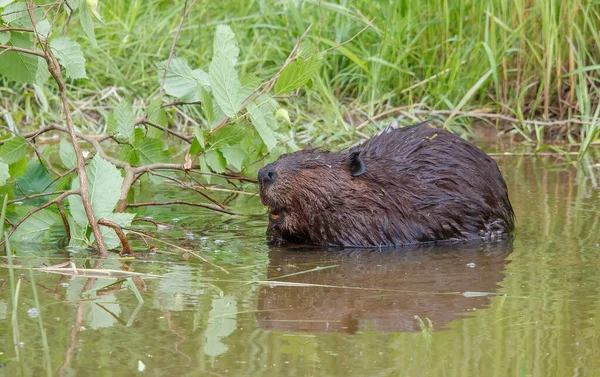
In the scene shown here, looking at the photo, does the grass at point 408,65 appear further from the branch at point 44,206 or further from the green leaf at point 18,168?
the branch at point 44,206

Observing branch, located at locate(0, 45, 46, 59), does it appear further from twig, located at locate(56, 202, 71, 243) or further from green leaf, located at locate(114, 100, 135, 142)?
twig, located at locate(56, 202, 71, 243)

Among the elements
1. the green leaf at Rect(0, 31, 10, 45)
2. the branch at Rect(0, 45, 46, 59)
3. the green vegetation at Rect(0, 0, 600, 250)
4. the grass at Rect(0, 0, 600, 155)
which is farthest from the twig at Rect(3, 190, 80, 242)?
the grass at Rect(0, 0, 600, 155)

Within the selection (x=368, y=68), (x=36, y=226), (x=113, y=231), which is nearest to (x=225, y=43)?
(x=113, y=231)

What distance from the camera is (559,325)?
2.93m

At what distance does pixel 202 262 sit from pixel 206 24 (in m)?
3.99

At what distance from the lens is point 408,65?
23.4 ft

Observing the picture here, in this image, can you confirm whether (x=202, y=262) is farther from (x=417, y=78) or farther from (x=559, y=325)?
(x=417, y=78)

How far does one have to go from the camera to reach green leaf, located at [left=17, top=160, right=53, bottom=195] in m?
4.31

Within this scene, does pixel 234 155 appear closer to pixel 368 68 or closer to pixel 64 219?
pixel 64 219

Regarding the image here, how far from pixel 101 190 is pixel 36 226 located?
13.9 inches

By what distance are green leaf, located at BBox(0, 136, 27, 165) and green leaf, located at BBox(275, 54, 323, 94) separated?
1016 millimetres

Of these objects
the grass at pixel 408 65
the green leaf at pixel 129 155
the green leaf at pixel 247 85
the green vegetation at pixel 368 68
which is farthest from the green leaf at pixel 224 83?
the grass at pixel 408 65

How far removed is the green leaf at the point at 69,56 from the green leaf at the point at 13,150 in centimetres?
34

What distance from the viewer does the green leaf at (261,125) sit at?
416cm
